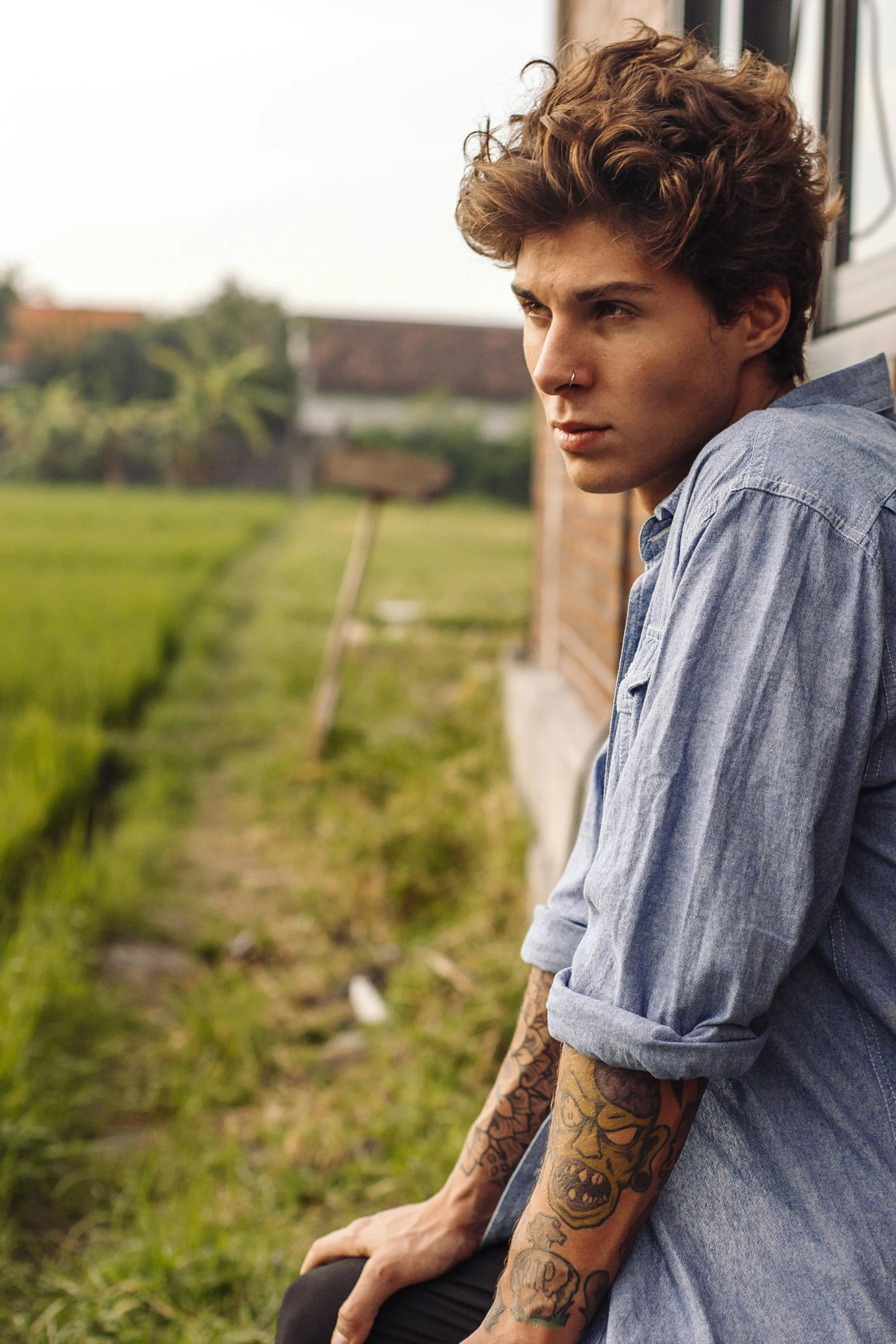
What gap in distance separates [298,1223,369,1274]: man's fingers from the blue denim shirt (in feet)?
1.35

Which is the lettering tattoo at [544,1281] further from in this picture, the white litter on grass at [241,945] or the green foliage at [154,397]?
the green foliage at [154,397]

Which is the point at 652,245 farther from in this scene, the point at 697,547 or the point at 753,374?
the point at 697,547

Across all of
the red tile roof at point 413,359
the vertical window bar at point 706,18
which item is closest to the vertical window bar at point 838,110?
the vertical window bar at point 706,18

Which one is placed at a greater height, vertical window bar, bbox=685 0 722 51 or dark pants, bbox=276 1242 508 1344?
vertical window bar, bbox=685 0 722 51

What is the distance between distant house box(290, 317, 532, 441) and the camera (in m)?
37.9

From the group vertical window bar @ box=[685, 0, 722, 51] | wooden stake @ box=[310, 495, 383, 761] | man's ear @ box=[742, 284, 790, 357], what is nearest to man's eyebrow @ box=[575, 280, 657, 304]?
man's ear @ box=[742, 284, 790, 357]

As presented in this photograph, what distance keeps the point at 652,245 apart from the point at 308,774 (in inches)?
181

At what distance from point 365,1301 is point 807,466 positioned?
921 mm

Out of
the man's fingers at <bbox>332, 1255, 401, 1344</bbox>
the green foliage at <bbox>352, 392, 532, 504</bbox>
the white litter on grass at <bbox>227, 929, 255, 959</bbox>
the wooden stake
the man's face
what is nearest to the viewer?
the man's face

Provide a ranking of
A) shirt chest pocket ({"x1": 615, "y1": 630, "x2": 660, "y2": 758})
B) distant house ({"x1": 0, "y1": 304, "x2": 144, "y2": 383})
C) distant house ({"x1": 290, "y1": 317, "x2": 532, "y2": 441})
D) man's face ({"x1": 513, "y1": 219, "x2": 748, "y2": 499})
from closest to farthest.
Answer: shirt chest pocket ({"x1": 615, "y1": 630, "x2": 660, "y2": 758}) < man's face ({"x1": 513, "y1": 219, "x2": 748, "y2": 499}) < distant house ({"x1": 290, "y1": 317, "x2": 532, "y2": 441}) < distant house ({"x1": 0, "y1": 304, "x2": 144, "y2": 383})

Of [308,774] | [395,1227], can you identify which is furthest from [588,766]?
[308,774]

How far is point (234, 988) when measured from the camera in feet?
11.0

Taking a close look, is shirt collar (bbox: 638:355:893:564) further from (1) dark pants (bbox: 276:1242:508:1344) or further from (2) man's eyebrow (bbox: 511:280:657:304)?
(1) dark pants (bbox: 276:1242:508:1344)

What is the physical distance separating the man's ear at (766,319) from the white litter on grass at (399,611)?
332 inches
